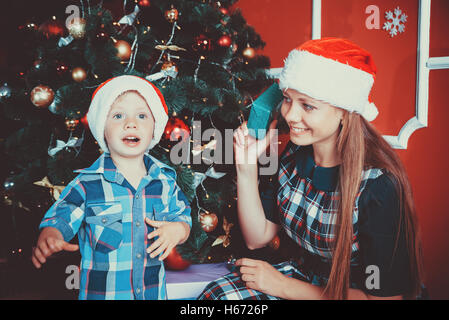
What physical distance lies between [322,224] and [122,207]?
55 cm

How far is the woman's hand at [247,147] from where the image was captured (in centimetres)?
99

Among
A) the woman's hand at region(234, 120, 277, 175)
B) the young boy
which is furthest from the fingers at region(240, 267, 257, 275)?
the woman's hand at region(234, 120, 277, 175)

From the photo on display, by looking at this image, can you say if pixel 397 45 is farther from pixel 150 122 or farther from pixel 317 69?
pixel 150 122

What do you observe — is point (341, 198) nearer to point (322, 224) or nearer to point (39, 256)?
point (322, 224)

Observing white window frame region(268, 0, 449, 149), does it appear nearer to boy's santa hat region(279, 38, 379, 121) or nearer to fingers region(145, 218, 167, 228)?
boy's santa hat region(279, 38, 379, 121)

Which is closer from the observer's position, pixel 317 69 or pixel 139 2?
pixel 317 69

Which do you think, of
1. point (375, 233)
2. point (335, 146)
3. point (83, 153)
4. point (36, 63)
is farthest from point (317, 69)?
point (36, 63)

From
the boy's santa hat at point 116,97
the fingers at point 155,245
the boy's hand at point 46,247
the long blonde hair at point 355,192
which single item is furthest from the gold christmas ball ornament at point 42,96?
the long blonde hair at point 355,192

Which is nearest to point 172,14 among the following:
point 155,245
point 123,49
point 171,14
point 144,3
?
point 171,14

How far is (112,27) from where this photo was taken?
1.10 metres

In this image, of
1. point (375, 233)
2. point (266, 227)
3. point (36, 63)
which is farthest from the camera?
point (36, 63)

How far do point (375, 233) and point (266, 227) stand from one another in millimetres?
352

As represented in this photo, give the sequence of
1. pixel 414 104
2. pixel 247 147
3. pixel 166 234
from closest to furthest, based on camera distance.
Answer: pixel 166 234 → pixel 247 147 → pixel 414 104

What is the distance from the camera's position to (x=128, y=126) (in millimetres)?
901
